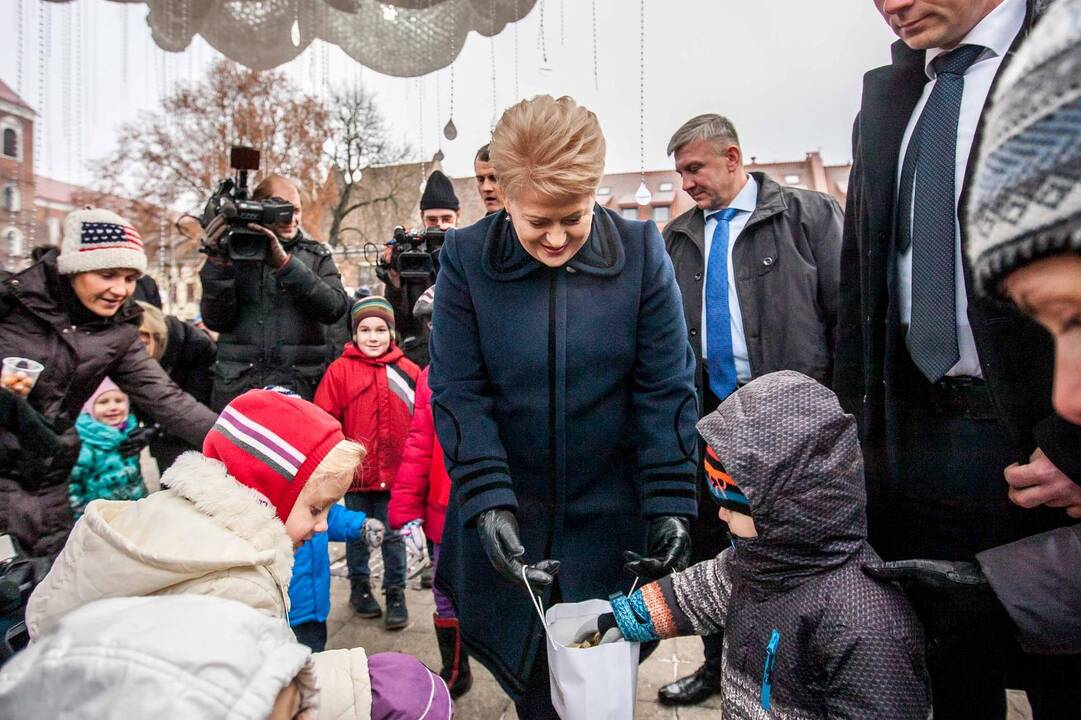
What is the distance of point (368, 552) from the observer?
11.2 ft

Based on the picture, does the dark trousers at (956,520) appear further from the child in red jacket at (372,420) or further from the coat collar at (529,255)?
the child in red jacket at (372,420)

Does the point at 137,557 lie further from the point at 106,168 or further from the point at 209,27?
the point at 106,168

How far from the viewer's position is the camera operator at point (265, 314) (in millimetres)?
3199

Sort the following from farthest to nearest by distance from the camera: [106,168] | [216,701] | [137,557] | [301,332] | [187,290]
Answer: [187,290] < [106,168] < [301,332] < [137,557] < [216,701]

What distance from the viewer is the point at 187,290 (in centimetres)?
3409

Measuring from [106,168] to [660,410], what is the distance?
2166 cm

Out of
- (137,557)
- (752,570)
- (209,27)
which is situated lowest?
(752,570)

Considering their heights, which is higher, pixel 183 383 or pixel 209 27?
pixel 209 27

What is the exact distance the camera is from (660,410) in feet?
5.32

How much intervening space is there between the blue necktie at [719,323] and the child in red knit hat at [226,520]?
1.51 metres

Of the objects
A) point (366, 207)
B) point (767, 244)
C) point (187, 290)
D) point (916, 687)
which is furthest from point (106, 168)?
point (916, 687)

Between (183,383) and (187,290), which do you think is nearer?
(183,383)

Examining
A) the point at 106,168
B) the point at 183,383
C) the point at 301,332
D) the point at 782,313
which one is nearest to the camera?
the point at 782,313

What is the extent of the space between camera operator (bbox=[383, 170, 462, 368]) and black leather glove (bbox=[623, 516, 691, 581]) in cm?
256
